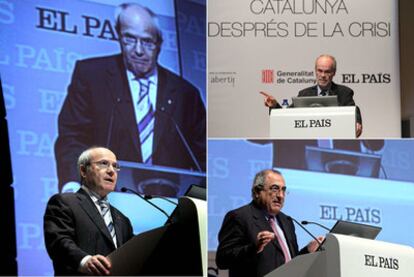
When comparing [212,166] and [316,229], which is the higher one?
[212,166]

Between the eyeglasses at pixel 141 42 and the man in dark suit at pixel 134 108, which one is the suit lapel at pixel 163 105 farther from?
the eyeglasses at pixel 141 42

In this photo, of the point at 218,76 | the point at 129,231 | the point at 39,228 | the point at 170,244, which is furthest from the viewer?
the point at 218,76

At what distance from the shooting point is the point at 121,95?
7.59m

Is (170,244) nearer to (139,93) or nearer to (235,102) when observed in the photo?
(139,93)

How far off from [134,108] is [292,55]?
6.29 ft

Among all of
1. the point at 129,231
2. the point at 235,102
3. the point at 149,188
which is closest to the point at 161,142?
the point at 149,188

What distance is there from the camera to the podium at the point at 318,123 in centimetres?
571

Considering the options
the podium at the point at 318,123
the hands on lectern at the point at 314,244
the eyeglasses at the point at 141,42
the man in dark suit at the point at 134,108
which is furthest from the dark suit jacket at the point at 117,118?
the hands on lectern at the point at 314,244

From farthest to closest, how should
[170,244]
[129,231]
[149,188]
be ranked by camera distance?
1. [149,188]
2. [129,231]
3. [170,244]

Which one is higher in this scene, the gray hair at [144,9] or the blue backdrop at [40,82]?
the gray hair at [144,9]

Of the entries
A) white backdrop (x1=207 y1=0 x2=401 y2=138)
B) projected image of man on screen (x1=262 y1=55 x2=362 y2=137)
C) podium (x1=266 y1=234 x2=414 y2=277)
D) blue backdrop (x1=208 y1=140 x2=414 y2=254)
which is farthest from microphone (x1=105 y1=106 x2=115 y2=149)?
podium (x1=266 y1=234 x2=414 y2=277)

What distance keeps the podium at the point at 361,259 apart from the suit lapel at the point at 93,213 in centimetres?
151

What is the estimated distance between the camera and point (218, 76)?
8492 millimetres

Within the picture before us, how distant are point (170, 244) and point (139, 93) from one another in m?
2.41
